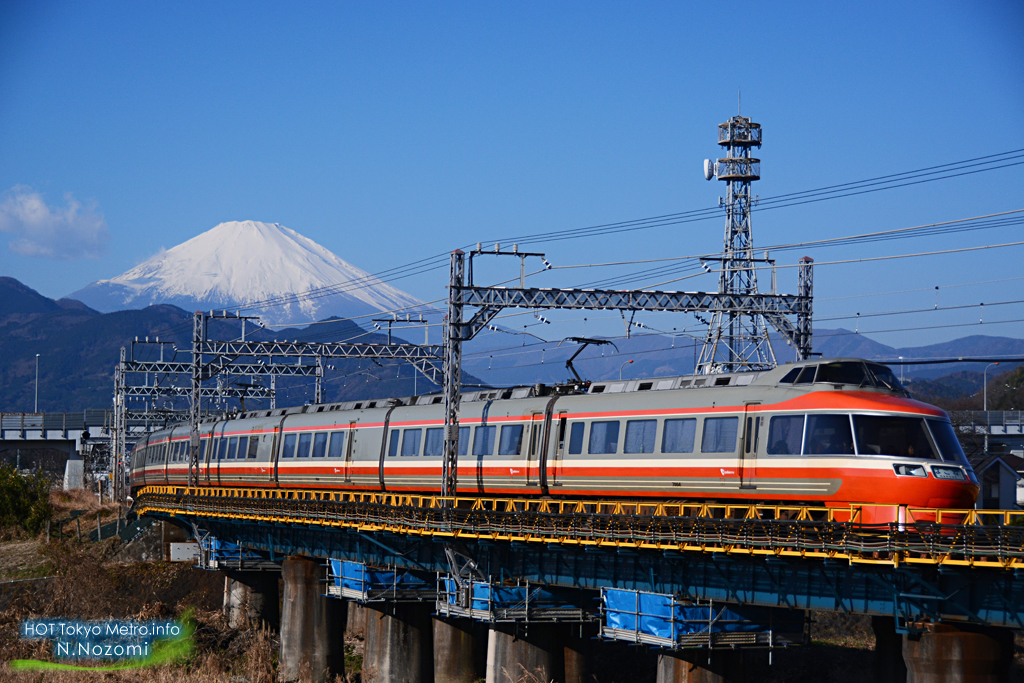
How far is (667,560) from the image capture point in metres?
29.8

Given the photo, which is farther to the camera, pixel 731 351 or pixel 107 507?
pixel 107 507

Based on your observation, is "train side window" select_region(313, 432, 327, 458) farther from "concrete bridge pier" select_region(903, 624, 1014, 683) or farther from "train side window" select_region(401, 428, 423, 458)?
"concrete bridge pier" select_region(903, 624, 1014, 683)

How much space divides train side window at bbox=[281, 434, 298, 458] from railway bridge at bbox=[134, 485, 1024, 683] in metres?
2.04

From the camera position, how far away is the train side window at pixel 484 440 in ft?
124

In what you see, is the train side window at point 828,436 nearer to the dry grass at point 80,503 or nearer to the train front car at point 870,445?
the train front car at point 870,445

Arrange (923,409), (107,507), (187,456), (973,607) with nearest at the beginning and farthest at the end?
(973,607), (923,409), (187,456), (107,507)

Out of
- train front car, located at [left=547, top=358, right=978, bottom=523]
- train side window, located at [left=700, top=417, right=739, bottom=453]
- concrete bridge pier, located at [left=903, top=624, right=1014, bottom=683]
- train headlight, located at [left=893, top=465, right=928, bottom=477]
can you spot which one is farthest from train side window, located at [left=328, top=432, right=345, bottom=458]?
concrete bridge pier, located at [left=903, top=624, right=1014, bottom=683]

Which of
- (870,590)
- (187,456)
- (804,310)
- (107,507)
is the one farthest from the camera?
(107,507)

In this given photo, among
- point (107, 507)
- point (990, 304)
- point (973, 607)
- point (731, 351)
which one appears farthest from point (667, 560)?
point (107, 507)

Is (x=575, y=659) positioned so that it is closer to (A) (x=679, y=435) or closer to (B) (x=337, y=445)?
(A) (x=679, y=435)

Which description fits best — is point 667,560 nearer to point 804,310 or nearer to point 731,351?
point 804,310

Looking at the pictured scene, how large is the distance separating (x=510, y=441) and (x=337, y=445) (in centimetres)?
1373

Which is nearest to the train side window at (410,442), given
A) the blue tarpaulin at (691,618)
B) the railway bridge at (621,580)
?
the railway bridge at (621,580)

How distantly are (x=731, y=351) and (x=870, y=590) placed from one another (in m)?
34.1
